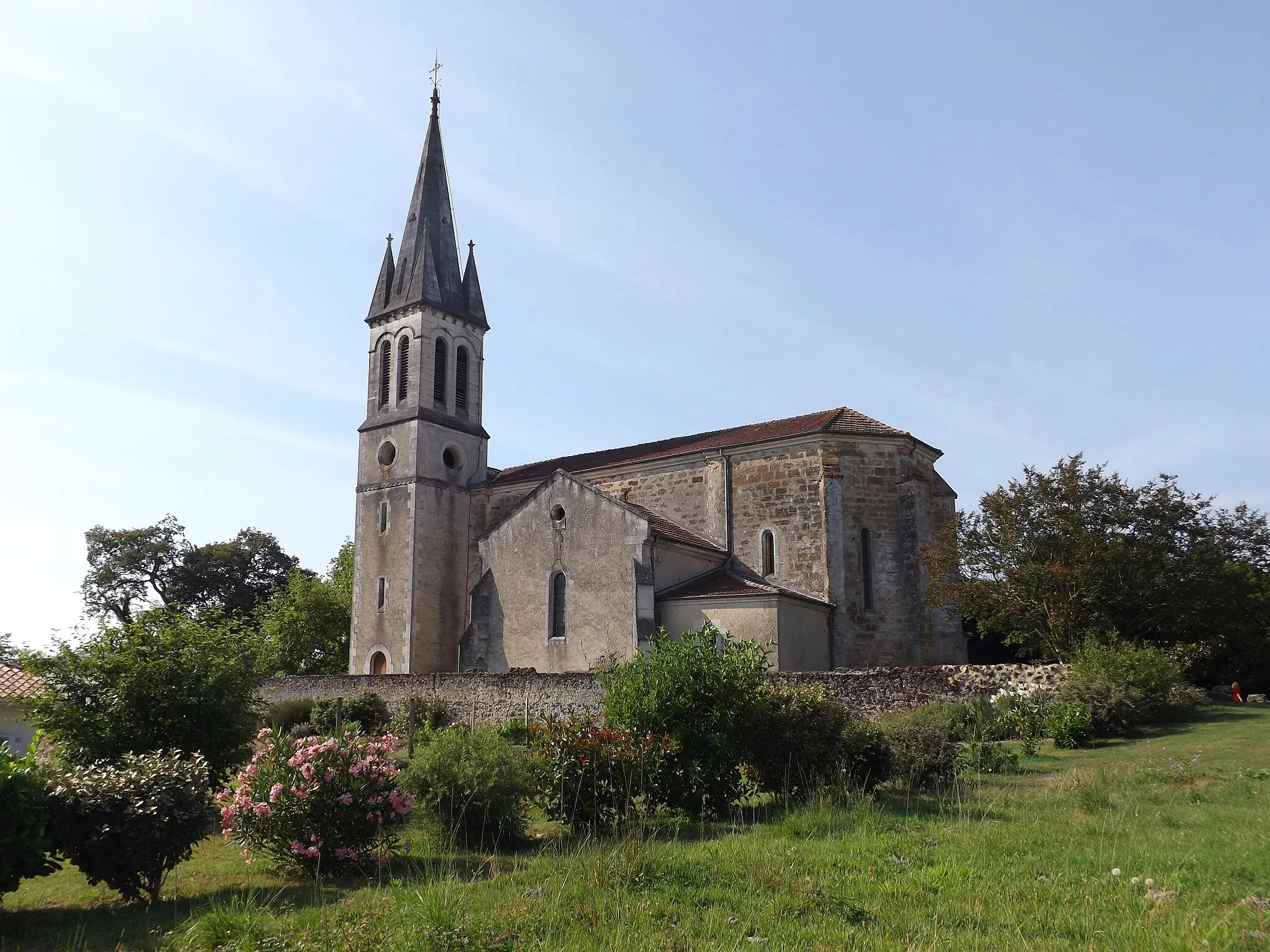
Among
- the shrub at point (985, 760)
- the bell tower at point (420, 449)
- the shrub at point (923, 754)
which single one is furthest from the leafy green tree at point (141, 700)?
the bell tower at point (420, 449)

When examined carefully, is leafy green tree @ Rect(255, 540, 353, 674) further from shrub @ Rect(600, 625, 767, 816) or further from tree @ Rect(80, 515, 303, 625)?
shrub @ Rect(600, 625, 767, 816)

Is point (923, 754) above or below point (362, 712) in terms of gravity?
below

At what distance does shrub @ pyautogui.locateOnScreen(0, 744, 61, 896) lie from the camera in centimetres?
860

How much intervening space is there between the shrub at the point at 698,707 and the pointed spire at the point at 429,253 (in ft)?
87.7

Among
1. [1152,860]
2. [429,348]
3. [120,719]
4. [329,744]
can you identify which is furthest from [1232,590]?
[429,348]

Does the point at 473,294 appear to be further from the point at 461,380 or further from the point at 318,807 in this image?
the point at 318,807

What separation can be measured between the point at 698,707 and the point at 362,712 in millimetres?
16549

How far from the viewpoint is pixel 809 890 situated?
25.2ft

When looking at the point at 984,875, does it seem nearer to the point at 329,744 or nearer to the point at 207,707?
the point at 329,744

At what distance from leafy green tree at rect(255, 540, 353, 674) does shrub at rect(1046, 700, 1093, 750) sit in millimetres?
32863

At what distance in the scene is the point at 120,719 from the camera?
13.2 m

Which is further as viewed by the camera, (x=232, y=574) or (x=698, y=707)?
(x=232, y=574)

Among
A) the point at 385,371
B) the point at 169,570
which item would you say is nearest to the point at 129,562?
Result: the point at 169,570

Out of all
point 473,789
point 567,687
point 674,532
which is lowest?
point 473,789
